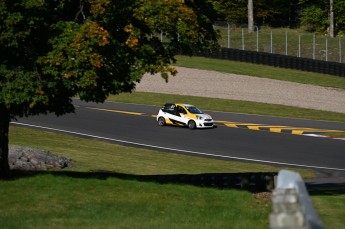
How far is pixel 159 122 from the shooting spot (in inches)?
1847

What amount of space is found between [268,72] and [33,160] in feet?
127

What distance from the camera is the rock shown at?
90.6 feet

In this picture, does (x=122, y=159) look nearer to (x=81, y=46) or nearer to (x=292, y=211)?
(x=81, y=46)

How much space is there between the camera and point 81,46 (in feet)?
59.4

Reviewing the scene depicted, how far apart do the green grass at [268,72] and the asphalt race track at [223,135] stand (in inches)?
503

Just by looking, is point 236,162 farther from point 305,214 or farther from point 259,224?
point 305,214

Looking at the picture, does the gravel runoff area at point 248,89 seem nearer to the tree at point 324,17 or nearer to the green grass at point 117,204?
the tree at point 324,17

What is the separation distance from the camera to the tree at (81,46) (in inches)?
714

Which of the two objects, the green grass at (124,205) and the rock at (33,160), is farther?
the rock at (33,160)

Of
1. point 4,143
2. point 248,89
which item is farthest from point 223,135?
point 4,143

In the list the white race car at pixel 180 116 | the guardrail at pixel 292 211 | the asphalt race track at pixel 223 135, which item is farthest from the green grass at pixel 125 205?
the white race car at pixel 180 116

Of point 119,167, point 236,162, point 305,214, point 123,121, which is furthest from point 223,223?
point 123,121

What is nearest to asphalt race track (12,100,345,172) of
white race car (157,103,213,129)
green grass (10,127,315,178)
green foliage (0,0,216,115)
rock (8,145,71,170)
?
white race car (157,103,213,129)

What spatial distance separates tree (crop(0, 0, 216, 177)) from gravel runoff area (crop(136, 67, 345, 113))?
126 ft
